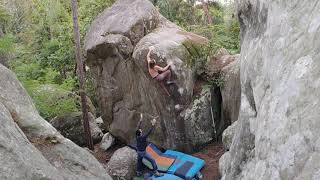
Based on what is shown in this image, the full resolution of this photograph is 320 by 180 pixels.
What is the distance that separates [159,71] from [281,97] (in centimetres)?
849

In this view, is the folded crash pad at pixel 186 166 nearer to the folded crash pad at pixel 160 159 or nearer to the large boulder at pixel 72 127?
the folded crash pad at pixel 160 159

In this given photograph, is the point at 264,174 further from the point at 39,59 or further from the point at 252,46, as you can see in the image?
the point at 39,59

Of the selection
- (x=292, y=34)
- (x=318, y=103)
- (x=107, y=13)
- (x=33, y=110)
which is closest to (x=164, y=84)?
(x=107, y=13)

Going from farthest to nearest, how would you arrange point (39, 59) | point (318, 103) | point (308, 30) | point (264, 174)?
point (39, 59), point (264, 174), point (308, 30), point (318, 103)

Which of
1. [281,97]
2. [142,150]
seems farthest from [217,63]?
[281,97]

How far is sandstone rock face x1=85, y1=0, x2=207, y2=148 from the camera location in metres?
14.3

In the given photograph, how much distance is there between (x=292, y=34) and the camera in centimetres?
567

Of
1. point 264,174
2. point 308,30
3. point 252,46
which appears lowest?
point 264,174

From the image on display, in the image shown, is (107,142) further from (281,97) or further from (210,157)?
(281,97)

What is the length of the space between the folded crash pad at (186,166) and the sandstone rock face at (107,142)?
3.37m

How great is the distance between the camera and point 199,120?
1458cm

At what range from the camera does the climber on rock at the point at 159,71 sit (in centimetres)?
1370

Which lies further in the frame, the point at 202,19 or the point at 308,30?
the point at 202,19

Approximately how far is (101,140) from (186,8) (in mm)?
8694
